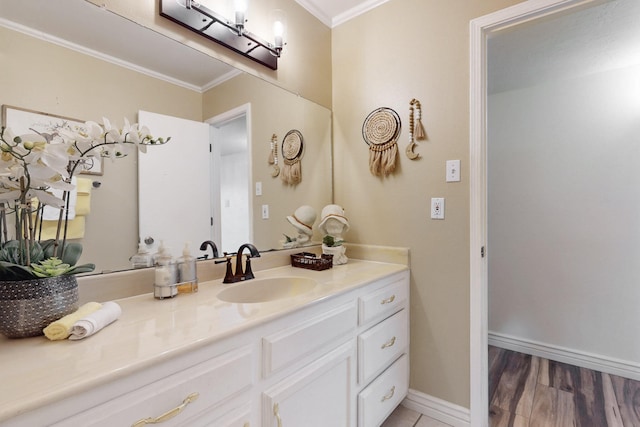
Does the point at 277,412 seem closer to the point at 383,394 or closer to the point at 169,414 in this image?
the point at 169,414

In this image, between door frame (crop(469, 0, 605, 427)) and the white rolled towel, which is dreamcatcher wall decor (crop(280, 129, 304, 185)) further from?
the white rolled towel

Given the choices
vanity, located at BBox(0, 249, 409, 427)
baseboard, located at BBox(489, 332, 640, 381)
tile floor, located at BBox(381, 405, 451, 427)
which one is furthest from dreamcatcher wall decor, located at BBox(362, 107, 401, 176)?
baseboard, located at BBox(489, 332, 640, 381)

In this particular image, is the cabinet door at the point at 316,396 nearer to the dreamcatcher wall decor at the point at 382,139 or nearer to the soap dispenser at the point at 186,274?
the soap dispenser at the point at 186,274

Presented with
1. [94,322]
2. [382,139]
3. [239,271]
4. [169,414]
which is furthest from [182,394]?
[382,139]

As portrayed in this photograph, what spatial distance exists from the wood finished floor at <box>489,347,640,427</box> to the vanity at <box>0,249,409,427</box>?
0.84 meters

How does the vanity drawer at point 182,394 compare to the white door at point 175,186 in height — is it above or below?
below

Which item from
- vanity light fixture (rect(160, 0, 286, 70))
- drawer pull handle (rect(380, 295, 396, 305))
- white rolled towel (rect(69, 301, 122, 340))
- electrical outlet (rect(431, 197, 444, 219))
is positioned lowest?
drawer pull handle (rect(380, 295, 396, 305))

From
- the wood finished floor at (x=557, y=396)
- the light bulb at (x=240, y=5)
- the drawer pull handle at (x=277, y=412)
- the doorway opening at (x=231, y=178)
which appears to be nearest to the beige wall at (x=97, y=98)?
the doorway opening at (x=231, y=178)

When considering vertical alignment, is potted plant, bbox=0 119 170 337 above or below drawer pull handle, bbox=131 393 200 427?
above

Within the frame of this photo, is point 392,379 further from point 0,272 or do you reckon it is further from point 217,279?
point 0,272

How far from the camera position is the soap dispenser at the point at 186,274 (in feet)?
3.63

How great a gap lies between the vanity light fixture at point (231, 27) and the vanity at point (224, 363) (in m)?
1.11

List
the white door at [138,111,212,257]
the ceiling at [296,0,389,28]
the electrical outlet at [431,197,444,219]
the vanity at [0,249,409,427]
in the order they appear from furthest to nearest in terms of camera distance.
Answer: the ceiling at [296,0,389,28]
the electrical outlet at [431,197,444,219]
the white door at [138,111,212,257]
the vanity at [0,249,409,427]

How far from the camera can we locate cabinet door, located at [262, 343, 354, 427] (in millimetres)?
905
